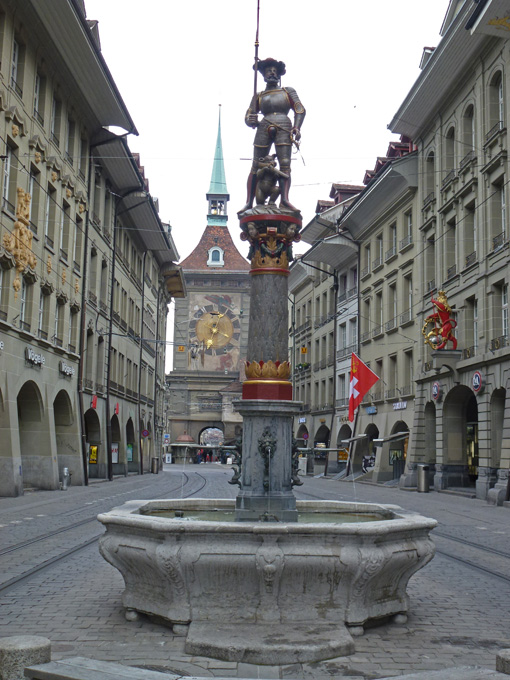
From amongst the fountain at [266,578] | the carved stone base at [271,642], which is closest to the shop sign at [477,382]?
the fountain at [266,578]

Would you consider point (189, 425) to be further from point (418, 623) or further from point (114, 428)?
point (418, 623)

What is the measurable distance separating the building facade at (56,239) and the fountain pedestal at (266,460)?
14883mm

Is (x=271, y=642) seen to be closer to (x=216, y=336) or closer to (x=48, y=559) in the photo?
(x=48, y=559)

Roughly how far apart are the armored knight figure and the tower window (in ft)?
294

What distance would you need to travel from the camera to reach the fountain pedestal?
8.64m

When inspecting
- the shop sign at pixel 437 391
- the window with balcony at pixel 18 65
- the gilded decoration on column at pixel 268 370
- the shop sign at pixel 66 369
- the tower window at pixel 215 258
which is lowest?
the gilded decoration on column at pixel 268 370

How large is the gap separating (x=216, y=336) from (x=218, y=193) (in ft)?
94.6

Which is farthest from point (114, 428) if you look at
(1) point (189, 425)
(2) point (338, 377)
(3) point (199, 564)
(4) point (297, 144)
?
(1) point (189, 425)

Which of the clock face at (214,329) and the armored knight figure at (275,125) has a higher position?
the clock face at (214,329)

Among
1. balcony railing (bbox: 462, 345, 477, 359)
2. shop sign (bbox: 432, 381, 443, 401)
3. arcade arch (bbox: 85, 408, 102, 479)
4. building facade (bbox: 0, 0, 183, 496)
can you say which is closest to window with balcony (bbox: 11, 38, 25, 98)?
building facade (bbox: 0, 0, 183, 496)

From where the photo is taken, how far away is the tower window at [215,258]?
9977 cm

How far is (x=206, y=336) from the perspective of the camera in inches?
3750

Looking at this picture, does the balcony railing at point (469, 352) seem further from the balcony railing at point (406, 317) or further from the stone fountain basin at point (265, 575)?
the stone fountain basin at point (265, 575)

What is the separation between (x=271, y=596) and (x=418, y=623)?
1.70 metres
